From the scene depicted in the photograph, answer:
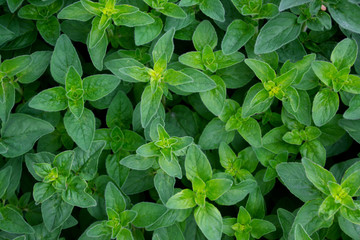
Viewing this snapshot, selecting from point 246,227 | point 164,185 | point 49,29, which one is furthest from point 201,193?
point 49,29

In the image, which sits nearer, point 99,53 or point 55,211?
point 55,211

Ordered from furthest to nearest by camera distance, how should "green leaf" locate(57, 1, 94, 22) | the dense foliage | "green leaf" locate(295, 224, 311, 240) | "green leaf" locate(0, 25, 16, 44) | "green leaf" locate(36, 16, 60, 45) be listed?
"green leaf" locate(36, 16, 60, 45), "green leaf" locate(0, 25, 16, 44), "green leaf" locate(57, 1, 94, 22), the dense foliage, "green leaf" locate(295, 224, 311, 240)

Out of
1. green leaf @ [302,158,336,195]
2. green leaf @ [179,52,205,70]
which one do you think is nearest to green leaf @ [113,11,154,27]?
green leaf @ [179,52,205,70]

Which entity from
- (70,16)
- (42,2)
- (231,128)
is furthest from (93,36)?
(231,128)

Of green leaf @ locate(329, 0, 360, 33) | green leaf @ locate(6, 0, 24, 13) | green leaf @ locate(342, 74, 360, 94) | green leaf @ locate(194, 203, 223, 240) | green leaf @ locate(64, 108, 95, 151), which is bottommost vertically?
green leaf @ locate(194, 203, 223, 240)

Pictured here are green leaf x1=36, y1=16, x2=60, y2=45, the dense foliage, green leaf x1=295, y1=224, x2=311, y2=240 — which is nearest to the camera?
green leaf x1=295, y1=224, x2=311, y2=240

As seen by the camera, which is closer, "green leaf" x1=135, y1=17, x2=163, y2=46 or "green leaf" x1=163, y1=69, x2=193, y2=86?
"green leaf" x1=163, y1=69, x2=193, y2=86

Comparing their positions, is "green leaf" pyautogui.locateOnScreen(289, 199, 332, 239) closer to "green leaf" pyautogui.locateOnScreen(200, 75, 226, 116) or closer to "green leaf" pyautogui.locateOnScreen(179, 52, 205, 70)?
"green leaf" pyautogui.locateOnScreen(200, 75, 226, 116)

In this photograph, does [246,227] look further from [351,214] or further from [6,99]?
[6,99]
